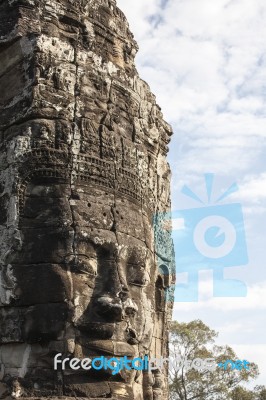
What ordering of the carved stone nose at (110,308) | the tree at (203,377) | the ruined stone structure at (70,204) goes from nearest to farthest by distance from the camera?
the ruined stone structure at (70,204) → the carved stone nose at (110,308) → the tree at (203,377)

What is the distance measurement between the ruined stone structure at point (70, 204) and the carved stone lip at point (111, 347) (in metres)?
0.01

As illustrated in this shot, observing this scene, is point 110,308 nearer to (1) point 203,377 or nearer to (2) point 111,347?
(2) point 111,347

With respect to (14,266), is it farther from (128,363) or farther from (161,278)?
(161,278)

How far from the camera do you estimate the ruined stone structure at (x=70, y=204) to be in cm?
645

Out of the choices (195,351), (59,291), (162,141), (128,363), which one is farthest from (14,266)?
(195,351)

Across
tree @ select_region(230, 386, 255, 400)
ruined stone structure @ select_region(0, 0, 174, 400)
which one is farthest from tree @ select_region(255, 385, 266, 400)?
ruined stone structure @ select_region(0, 0, 174, 400)

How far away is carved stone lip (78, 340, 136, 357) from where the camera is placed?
21.3 ft

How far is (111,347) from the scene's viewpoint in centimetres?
659

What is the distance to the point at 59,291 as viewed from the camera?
651 cm

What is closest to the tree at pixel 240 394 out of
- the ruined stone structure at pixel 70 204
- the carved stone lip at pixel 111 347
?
the ruined stone structure at pixel 70 204

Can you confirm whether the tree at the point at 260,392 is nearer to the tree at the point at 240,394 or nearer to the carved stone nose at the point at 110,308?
the tree at the point at 240,394

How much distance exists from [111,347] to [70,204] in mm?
1632

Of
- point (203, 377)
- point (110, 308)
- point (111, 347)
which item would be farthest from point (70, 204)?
point (203, 377)

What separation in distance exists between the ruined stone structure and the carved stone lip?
0.04 ft
